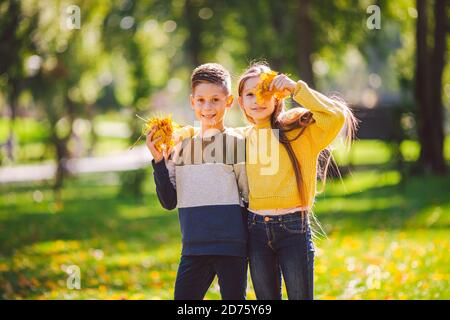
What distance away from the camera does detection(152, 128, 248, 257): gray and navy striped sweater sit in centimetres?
445

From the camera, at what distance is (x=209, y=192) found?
14.8ft

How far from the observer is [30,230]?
14.4 metres

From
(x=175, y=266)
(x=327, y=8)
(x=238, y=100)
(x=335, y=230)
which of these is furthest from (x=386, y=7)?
(x=238, y=100)

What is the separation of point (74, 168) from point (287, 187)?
1012 inches

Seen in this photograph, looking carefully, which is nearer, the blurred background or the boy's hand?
the boy's hand

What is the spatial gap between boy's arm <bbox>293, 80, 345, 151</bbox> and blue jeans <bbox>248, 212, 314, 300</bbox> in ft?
1.65

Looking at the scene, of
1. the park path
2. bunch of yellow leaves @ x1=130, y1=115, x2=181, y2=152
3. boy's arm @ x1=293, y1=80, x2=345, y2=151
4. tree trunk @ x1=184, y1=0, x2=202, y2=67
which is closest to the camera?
boy's arm @ x1=293, y1=80, x2=345, y2=151

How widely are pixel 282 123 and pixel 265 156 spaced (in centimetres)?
22

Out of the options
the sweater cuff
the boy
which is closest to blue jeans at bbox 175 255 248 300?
the boy

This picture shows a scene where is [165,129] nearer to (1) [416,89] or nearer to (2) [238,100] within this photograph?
(2) [238,100]

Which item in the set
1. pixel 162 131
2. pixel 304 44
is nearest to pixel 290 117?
pixel 162 131

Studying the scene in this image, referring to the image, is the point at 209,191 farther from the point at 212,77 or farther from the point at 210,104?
the point at 212,77

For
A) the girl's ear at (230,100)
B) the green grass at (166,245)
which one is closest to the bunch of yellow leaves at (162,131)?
the girl's ear at (230,100)

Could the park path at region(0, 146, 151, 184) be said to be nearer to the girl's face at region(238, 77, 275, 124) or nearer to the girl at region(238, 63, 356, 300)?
the girl's face at region(238, 77, 275, 124)
